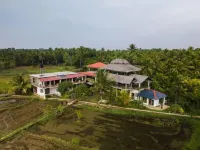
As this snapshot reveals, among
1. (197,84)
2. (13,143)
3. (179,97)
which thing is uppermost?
(197,84)

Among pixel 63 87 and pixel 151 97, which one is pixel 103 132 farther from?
pixel 63 87

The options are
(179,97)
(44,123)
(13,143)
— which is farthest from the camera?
(179,97)

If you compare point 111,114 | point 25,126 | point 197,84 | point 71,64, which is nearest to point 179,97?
point 197,84

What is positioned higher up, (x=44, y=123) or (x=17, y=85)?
(x=17, y=85)

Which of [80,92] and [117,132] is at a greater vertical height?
[80,92]

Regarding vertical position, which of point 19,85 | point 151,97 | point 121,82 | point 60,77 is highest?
point 60,77

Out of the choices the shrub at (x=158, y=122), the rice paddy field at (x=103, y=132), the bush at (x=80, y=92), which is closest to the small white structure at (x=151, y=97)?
the rice paddy field at (x=103, y=132)

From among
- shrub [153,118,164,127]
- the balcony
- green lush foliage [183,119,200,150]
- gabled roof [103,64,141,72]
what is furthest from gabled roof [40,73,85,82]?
green lush foliage [183,119,200,150]

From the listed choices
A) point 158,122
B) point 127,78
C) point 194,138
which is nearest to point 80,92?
point 127,78

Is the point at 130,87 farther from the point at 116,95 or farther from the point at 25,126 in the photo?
the point at 25,126
